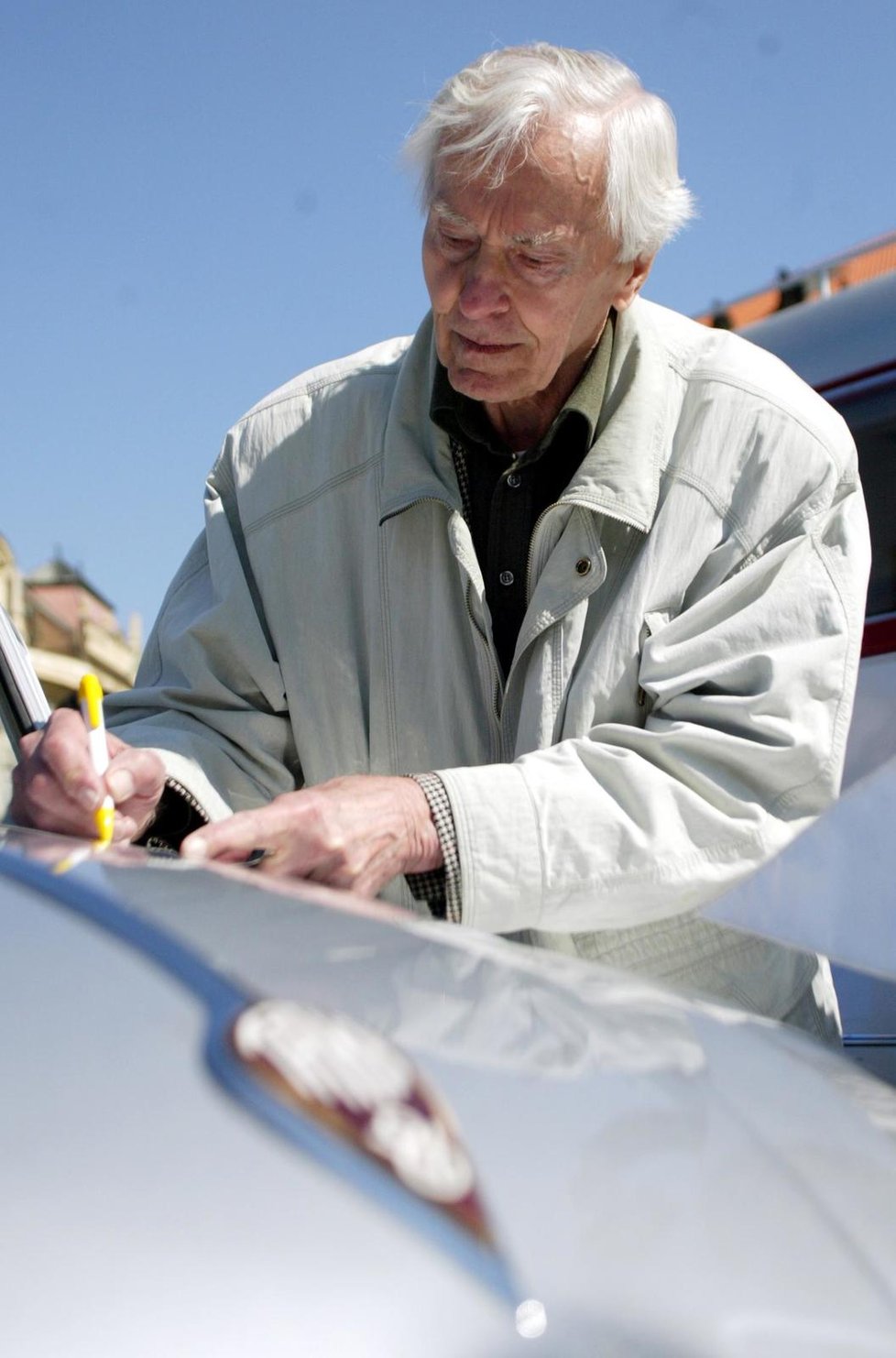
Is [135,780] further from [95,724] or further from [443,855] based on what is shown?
Answer: [443,855]

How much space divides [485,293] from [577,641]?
1.88 ft

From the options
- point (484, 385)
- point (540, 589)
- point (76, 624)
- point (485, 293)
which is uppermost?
point (485, 293)

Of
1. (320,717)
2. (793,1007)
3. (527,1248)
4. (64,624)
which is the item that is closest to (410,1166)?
(527,1248)

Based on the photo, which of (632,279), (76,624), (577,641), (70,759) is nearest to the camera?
(70,759)

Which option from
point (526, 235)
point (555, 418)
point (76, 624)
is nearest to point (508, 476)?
point (555, 418)

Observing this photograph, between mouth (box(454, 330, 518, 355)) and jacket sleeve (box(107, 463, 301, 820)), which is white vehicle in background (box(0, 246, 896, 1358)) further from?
mouth (box(454, 330, 518, 355))

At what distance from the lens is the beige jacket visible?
175 centimetres

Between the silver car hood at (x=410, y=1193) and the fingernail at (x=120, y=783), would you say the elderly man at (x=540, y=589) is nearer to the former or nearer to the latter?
the fingernail at (x=120, y=783)

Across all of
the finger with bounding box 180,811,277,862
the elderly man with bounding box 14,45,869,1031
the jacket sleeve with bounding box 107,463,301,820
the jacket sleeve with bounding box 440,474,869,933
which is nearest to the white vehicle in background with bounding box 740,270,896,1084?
the elderly man with bounding box 14,45,869,1031

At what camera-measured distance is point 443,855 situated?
1688 millimetres

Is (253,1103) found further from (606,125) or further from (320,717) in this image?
(606,125)

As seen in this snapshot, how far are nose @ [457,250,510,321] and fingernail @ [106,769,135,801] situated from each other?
2.99ft

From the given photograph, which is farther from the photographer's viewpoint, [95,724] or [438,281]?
[438,281]

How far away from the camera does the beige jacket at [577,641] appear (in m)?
1.75
